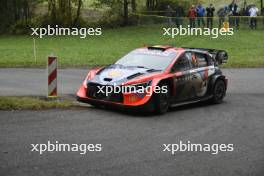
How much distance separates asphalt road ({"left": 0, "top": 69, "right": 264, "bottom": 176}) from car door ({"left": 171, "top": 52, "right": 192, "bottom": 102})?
1.26 ft

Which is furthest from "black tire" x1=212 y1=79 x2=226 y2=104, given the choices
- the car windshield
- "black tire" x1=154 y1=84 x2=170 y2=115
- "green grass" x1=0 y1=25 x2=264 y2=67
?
"green grass" x1=0 y1=25 x2=264 y2=67

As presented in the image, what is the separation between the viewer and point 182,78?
14.5 metres

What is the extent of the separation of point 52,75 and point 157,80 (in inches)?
105

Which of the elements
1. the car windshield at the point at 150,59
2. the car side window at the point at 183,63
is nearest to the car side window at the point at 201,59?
the car side window at the point at 183,63

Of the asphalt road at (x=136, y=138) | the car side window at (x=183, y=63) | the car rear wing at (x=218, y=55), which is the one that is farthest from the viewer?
the car rear wing at (x=218, y=55)

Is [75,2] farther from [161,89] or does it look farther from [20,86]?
[161,89]

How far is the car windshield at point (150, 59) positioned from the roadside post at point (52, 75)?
64.4 inches

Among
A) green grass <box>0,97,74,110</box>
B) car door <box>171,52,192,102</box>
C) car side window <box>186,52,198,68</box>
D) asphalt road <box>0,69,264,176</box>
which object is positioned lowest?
asphalt road <box>0,69,264,176</box>

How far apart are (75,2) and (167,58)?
37.5 metres

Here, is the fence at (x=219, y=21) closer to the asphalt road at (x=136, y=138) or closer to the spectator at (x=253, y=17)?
the spectator at (x=253, y=17)

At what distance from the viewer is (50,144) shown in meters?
9.90

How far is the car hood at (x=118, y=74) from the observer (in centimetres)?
1349

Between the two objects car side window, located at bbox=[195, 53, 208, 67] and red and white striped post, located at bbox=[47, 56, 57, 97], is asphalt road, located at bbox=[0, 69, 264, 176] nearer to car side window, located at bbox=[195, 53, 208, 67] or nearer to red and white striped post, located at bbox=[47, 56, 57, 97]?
car side window, located at bbox=[195, 53, 208, 67]

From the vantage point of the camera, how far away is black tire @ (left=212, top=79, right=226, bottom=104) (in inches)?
623
